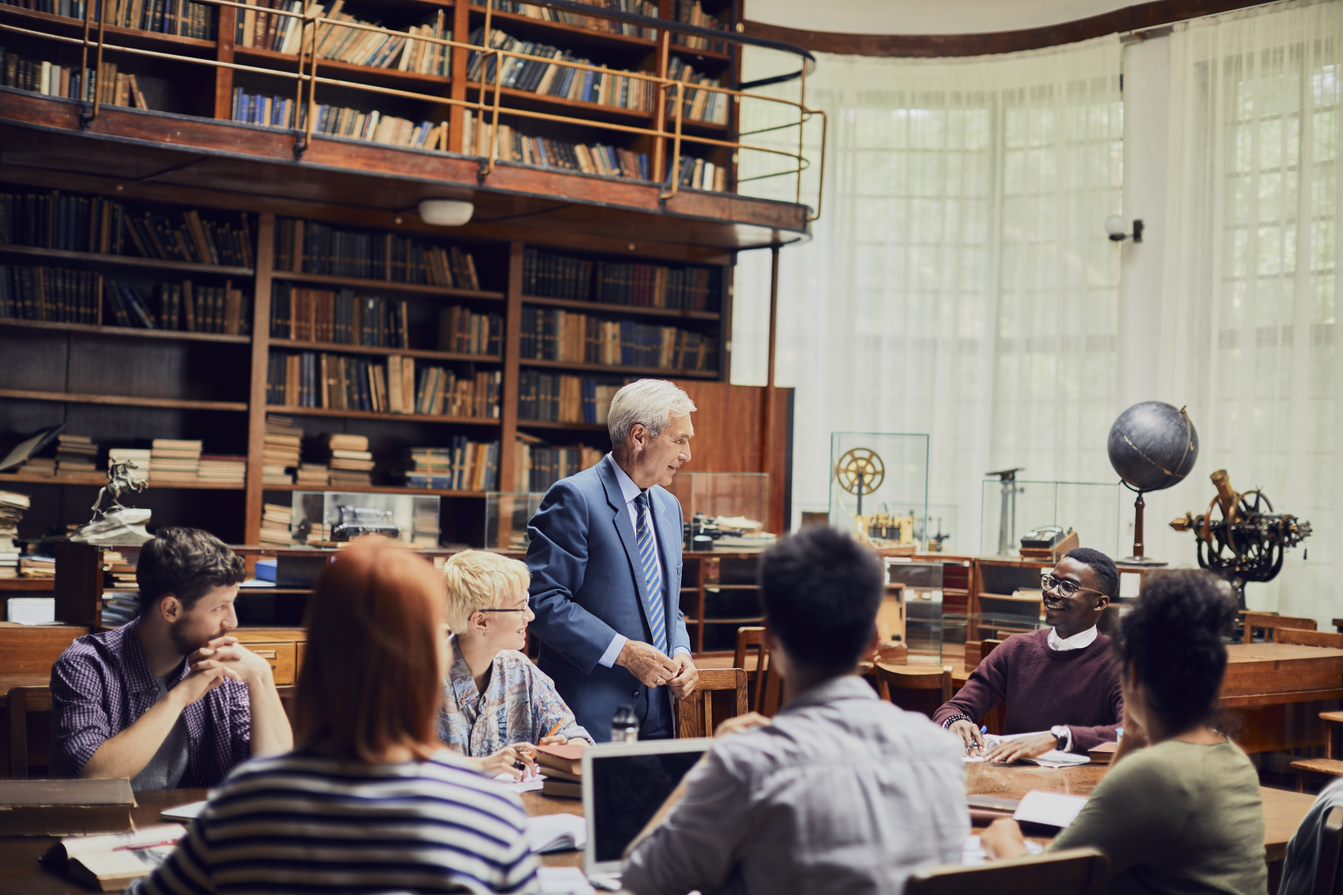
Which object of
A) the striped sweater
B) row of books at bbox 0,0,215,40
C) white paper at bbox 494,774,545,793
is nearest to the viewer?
the striped sweater

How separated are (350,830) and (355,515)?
14.9ft

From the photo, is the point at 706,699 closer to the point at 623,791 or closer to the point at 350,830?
the point at 623,791

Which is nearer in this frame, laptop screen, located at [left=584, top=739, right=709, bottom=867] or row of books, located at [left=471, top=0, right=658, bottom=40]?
laptop screen, located at [left=584, top=739, right=709, bottom=867]

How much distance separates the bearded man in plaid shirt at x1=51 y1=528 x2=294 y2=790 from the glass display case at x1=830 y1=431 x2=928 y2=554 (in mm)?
5118

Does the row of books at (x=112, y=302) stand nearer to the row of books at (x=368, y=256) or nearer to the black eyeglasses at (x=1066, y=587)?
the row of books at (x=368, y=256)

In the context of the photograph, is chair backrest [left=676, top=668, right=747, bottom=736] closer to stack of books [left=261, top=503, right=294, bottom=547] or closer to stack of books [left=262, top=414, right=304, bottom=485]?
stack of books [left=261, top=503, right=294, bottom=547]

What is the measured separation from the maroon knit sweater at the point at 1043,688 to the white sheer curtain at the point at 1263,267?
5048mm

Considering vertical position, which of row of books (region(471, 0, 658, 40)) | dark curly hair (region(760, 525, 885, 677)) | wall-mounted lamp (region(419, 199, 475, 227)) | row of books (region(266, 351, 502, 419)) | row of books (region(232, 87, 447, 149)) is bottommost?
dark curly hair (region(760, 525, 885, 677))

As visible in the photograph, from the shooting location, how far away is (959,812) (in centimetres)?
181

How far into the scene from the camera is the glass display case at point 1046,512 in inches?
293

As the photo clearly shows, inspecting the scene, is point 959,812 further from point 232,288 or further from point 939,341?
point 939,341

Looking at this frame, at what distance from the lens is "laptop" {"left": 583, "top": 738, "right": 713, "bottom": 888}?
2.00 metres

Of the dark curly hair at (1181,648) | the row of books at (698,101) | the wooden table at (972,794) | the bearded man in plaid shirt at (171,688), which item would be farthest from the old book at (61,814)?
the row of books at (698,101)

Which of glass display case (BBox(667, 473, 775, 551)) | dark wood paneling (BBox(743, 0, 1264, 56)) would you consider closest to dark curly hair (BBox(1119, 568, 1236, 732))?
glass display case (BBox(667, 473, 775, 551))
